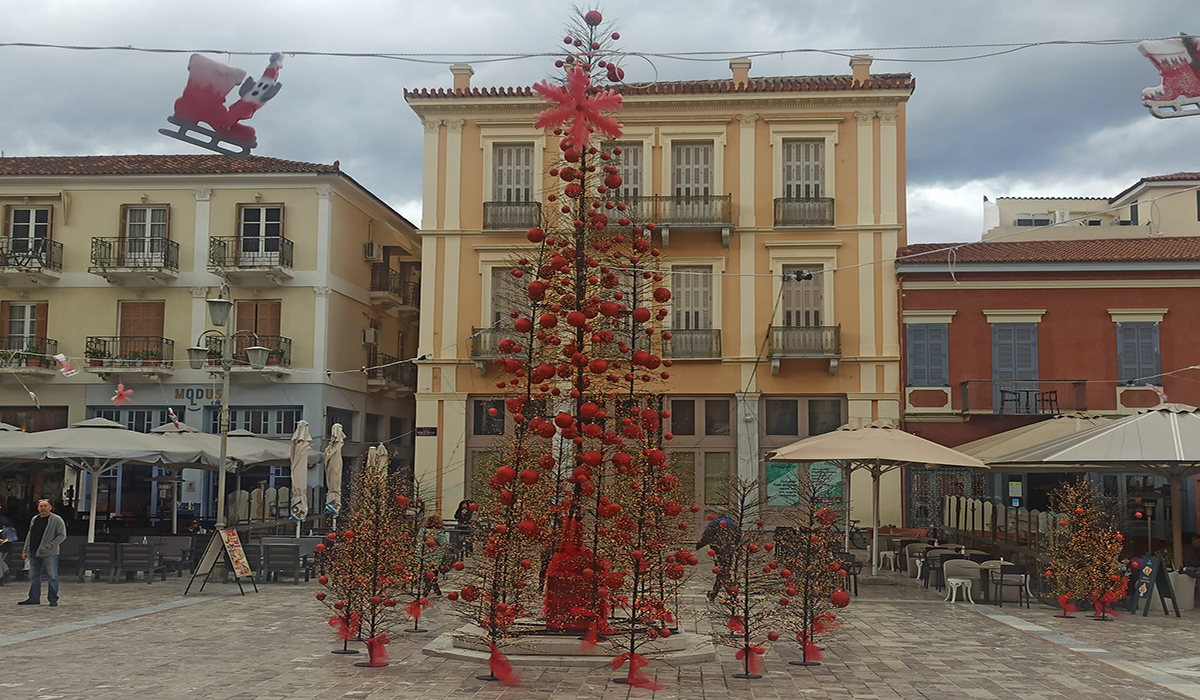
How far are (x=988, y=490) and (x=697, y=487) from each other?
22.4ft

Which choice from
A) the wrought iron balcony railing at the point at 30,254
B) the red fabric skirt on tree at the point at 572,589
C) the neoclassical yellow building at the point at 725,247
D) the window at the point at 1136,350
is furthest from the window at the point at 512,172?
the red fabric skirt on tree at the point at 572,589

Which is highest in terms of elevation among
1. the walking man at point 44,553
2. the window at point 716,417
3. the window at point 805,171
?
the window at point 805,171

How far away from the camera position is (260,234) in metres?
29.1

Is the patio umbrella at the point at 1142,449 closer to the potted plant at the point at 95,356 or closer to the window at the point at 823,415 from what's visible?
the window at the point at 823,415

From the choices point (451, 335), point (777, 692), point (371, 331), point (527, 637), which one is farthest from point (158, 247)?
point (777, 692)

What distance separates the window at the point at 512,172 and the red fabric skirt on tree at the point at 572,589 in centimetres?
1818

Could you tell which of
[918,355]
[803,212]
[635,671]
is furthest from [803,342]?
[635,671]

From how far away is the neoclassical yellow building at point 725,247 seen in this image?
26922 mm

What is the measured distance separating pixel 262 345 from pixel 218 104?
1887cm

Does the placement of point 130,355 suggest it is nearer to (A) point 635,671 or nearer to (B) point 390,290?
(B) point 390,290

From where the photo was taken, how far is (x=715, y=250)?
2750 cm

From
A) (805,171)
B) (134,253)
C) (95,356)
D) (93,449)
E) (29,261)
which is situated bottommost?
(93,449)

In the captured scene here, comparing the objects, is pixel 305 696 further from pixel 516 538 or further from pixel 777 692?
pixel 777 692

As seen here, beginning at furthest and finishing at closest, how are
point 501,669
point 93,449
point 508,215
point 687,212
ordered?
point 508,215
point 687,212
point 93,449
point 501,669
